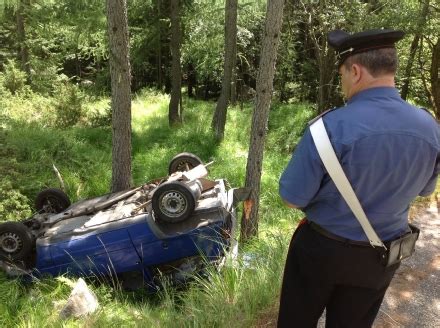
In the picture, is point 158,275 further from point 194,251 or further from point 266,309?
point 266,309

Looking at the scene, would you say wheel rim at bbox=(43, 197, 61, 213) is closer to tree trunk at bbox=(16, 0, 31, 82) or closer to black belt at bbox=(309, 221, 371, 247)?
black belt at bbox=(309, 221, 371, 247)

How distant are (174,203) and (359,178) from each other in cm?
393

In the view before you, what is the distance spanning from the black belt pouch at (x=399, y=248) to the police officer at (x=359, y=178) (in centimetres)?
4

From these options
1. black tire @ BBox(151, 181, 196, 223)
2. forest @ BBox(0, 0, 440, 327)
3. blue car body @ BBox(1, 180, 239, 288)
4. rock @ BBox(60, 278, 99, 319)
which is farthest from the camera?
black tire @ BBox(151, 181, 196, 223)

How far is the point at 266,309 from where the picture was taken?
402cm

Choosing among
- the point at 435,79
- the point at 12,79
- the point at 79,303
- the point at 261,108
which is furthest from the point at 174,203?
the point at 12,79

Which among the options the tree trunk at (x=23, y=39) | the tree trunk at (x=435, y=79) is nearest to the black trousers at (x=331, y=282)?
the tree trunk at (x=435, y=79)

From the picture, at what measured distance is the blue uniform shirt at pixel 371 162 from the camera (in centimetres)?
211

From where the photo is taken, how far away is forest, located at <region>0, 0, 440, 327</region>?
15.5 feet

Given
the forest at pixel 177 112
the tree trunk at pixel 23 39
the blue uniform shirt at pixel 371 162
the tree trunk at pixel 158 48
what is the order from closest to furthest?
the blue uniform shirt at pixel 371 162 → the forest at pixel 177 112 → the tree trunk at pixel 158 48 → the tree trunk at pixel 23 39

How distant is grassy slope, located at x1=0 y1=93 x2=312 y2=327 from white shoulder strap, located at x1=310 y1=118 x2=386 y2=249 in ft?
6.45

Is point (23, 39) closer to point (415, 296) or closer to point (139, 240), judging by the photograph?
point (139, 240)

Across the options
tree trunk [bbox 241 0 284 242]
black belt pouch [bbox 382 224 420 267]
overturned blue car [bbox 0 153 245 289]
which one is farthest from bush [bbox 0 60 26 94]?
black belt pouch [bbox 382 224 420 267]

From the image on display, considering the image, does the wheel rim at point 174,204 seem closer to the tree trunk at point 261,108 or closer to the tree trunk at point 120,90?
the tree trunk at point 261,108
